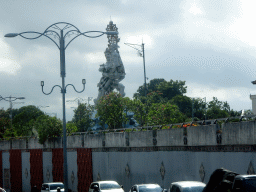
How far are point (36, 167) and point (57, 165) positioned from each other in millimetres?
5985

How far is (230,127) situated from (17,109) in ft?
432

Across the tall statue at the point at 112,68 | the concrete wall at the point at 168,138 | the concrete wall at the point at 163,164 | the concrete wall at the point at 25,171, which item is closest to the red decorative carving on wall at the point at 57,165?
the concrete wall at the point at 168,138

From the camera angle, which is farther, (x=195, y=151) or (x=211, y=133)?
(x=195, y=151)

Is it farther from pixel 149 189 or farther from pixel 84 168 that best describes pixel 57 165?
pixel 149 189

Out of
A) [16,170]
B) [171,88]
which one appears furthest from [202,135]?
[171,88]

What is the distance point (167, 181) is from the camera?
2889 cm

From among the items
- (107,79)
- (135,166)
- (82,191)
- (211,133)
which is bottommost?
(82,191)

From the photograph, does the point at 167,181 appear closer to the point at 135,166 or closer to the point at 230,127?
the point at 135,166

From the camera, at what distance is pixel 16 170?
57125 mm

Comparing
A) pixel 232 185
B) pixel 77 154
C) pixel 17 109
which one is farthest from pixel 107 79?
pixel 232 185

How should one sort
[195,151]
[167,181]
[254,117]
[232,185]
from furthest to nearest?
[167,181] → [195,151] → [254,117] → [232,185]

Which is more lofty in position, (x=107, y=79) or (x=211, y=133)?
(x=107, y=79)

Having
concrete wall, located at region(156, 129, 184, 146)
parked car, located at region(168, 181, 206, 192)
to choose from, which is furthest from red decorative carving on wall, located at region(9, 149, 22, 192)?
parked car, located at region(168, 181, 206, 192)

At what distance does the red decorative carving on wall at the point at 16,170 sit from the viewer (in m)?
56.0
